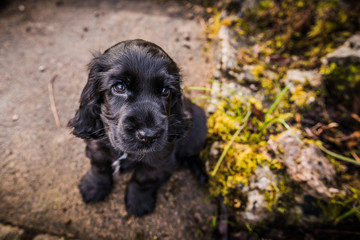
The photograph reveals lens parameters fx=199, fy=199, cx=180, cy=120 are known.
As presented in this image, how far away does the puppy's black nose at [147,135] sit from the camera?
4.41 ft

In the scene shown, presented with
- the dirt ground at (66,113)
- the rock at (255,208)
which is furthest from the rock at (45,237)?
the rock at (255,208)

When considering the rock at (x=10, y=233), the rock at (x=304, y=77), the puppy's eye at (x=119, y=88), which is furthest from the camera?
the rock at (x=304, y=77)

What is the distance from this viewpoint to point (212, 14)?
3.77 m

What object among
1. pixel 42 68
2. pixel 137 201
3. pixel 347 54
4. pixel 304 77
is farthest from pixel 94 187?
pixel 347 54

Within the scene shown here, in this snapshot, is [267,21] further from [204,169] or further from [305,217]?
[305,217]

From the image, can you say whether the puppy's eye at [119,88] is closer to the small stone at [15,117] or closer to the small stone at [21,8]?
the small stone at [15,117]

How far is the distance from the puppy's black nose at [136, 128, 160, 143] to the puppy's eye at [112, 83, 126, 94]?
A: 409mm

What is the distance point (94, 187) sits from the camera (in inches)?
83.8

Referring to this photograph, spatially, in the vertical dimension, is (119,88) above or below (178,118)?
above

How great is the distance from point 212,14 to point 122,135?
3312mm

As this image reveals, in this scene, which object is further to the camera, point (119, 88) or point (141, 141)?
point (119, 88)

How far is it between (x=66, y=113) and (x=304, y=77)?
3301 mm

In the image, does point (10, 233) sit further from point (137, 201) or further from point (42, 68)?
point (42, 68)

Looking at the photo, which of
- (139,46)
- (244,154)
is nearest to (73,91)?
(139,46)
